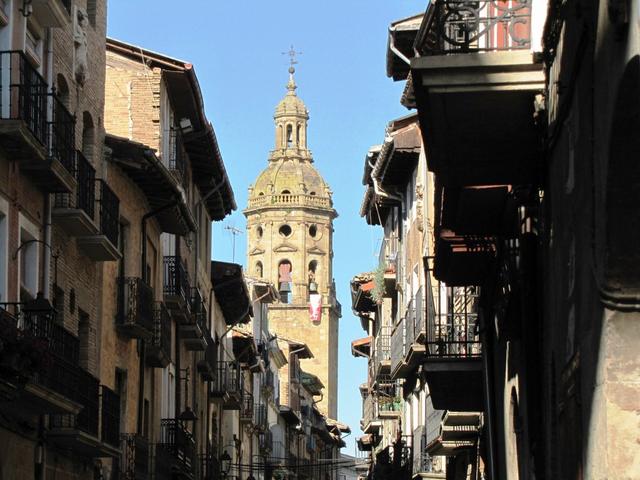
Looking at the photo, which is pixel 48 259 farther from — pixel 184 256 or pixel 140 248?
pixel 184 256

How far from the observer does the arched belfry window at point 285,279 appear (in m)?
138

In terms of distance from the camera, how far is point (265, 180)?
137 m

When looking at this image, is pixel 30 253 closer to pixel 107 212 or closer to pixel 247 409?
pixel 107 212

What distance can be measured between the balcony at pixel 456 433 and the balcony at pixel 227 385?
1425cm

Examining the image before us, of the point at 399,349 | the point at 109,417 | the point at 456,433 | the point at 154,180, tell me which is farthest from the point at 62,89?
the point at 399,349

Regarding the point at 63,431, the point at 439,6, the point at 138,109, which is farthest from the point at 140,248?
the point at 439,6

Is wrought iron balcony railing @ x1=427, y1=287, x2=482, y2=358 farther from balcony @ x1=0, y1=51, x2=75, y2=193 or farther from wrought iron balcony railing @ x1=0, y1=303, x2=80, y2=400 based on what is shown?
balcony @ x1=0, y1=51, x2=75, y2=193

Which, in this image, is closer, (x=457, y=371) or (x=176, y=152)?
(x=457, y=371)

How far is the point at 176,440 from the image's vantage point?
34594 millimetres

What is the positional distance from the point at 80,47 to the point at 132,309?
18.4ft

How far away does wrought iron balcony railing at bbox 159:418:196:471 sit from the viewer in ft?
113

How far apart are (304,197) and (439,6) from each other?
12267cm

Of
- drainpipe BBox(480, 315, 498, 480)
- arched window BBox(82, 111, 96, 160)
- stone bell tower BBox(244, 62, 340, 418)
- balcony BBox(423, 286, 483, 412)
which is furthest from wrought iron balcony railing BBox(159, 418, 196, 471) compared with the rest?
stone bell tower BBox(244, 62, 340, 418)

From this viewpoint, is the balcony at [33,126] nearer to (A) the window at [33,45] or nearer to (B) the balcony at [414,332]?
(A) the window at [33,45]
